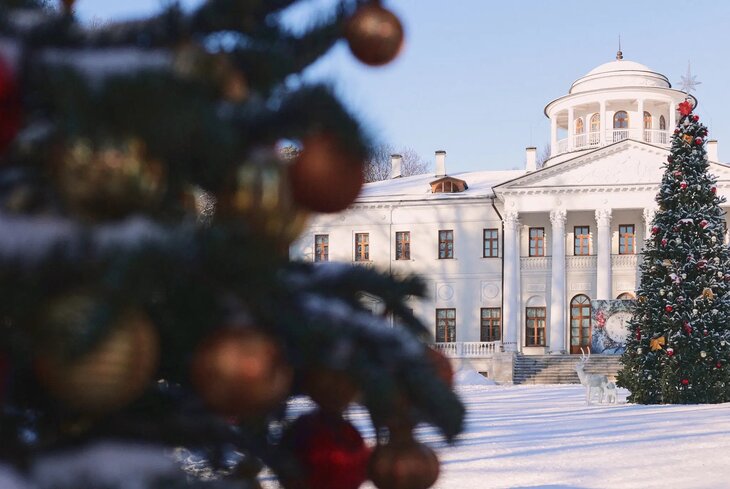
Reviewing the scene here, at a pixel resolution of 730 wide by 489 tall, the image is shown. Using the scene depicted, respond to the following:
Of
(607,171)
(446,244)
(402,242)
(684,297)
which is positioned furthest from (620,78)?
(684,297)

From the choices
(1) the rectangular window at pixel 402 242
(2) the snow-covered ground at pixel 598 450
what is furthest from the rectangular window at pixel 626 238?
(2) the snow-covered ground at pixel 598 450

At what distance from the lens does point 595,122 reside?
3678 cm

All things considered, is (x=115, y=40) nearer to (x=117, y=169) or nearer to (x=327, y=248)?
(x=117, y=169)

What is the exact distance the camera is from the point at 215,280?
0.83 metres

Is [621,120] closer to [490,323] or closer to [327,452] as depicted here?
[490,323]

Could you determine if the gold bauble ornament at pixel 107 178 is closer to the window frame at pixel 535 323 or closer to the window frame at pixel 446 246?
the window frame at pixel 535 323

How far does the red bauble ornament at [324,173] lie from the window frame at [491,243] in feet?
109

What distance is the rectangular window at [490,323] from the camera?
33.2 m

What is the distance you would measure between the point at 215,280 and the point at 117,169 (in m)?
0.14

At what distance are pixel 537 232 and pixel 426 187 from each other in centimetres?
519

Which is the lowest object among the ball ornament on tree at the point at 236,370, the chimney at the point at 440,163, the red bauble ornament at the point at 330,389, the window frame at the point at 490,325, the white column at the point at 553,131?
the window frame at the point at 490,325

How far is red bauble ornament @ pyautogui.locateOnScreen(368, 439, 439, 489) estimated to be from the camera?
1.05 m

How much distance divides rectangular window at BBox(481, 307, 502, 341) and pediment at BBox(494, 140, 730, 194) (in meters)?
4.74

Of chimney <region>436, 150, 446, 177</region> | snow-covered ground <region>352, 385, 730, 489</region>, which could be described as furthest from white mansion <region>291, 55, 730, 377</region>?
snow-covered ground <region>352, 385, 730, 489</region>
